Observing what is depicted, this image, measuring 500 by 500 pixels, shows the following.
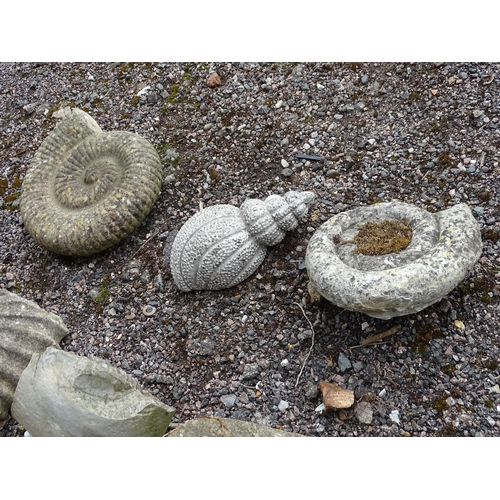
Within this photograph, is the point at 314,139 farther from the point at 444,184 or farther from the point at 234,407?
the point at 234,407

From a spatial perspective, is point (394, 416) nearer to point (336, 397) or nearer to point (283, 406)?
point (336, 397)

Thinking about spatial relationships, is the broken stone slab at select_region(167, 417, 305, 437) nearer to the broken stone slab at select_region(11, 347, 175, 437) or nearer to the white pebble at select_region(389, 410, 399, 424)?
the broken stone slab at select_region(11, 347, 175, 437)

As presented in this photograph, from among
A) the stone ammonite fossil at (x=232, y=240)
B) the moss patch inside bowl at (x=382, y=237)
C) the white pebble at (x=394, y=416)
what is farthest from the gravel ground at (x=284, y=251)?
the moss patch inside bowl at (x=382, y=237)

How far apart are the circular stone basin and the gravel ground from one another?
42 cm

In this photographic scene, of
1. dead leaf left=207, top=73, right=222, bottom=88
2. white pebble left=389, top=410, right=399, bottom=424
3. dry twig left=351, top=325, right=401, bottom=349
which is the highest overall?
dead leaf left=207, top=73, right=222, bottom=88

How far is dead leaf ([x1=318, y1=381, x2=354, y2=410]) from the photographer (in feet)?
9.23

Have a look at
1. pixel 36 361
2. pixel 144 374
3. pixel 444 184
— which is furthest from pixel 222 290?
pixel 444 184

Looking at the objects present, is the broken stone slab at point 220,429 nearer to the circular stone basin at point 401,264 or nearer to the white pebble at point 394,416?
the white pebble at point 394,416

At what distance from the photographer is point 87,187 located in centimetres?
395

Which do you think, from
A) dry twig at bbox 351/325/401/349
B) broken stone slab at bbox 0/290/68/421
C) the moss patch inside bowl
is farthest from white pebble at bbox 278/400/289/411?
broken stone slab at bbox 0/290/68/421

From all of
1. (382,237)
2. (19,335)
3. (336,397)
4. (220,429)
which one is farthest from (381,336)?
(19,335)

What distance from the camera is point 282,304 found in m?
3.29
